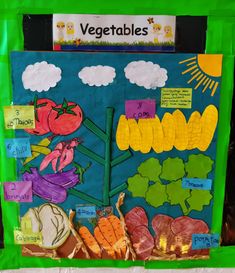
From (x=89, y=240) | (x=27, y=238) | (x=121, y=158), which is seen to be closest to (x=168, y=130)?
(x=121, y=158)

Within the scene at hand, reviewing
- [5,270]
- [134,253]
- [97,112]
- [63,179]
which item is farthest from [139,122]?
[5,270]

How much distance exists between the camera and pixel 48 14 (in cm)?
88

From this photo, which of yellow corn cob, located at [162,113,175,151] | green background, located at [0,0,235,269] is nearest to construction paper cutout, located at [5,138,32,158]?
green background, located at [0,0,235,269]

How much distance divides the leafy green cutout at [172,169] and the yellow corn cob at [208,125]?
0.23 feet

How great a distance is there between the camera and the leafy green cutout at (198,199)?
0.96m

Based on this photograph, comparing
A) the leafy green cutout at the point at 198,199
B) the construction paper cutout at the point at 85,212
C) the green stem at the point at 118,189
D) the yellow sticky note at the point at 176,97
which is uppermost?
the yellow sticky note at the point at 176,97

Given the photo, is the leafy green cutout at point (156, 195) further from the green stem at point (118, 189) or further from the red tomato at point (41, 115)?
the red tomato at point (41, 115)

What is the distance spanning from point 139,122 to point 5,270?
577 mm

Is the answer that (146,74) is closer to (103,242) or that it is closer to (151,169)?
(151,169)

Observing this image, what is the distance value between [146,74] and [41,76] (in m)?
0.27

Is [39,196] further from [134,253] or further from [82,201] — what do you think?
[134,253]

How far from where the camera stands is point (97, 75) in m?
0.90

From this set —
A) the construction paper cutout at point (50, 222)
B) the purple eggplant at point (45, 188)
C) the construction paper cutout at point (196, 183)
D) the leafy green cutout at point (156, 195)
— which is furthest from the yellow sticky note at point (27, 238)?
the construction paper cutout at point (196, 183)

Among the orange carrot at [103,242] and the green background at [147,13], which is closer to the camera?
the green background at [147,13]
